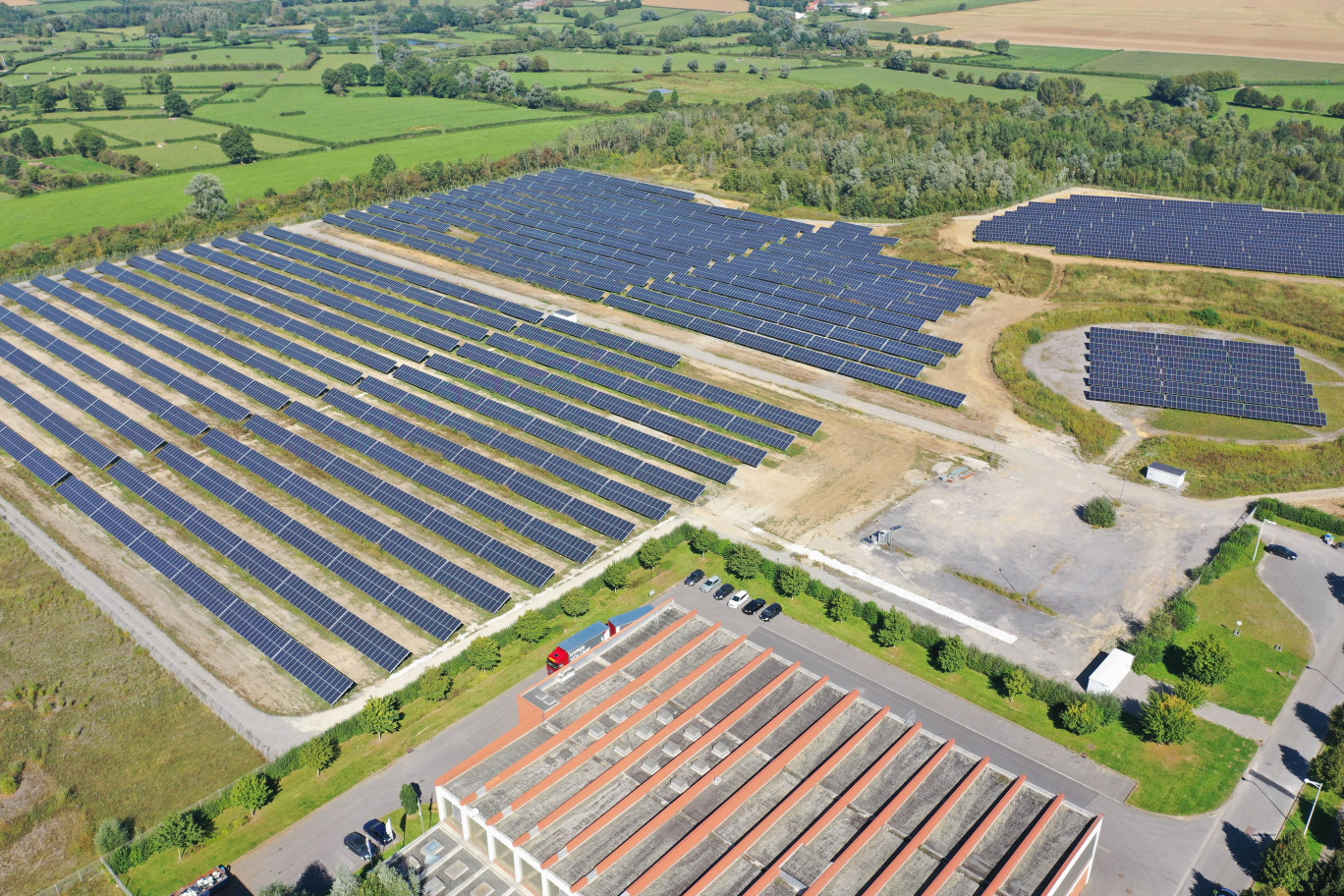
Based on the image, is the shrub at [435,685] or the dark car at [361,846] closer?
the dark car at [361,846]

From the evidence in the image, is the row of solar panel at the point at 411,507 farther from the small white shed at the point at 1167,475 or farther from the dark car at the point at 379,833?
the small white shed at the point at 1167,475

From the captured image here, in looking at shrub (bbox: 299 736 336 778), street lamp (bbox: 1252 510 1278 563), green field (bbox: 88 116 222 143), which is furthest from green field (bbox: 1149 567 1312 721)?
green field (bbox: 88 116 222 143)

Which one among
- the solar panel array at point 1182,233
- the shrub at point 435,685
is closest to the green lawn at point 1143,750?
the shrub at point 435,685

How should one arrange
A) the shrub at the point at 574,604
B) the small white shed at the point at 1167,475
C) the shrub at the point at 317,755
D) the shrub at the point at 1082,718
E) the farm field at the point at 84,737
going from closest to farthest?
the farm field at the point at 84,737 → the shrub at the point at 317,755 → the shrub at the point at 1082,718 → the shrub at the point at 574,604 → the small white shed at the point at 1167,475

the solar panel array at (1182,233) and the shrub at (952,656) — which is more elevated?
the solar panel array at (1182,233)

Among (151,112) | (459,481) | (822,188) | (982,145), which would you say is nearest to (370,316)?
(459,481)

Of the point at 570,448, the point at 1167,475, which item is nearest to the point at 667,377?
the point at 570,448

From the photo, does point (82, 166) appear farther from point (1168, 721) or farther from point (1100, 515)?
point (1168, 721)

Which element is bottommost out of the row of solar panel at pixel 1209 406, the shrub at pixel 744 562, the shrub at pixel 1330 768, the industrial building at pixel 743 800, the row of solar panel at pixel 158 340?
the row of solar panel at pixel 158 340
